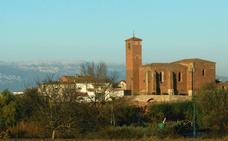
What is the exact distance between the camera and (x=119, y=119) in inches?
2132

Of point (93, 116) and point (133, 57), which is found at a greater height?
point (133, 57)

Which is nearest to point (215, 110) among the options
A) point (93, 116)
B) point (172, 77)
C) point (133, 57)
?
point (93, 116)

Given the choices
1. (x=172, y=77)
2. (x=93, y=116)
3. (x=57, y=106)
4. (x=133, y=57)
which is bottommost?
(x=93, y=116)

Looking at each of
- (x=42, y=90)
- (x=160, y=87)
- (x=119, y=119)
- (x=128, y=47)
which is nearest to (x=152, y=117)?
(x=119, y=119)

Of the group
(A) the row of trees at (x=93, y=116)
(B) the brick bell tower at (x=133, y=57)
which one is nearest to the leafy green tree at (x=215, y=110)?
(A) the row of trees at (x=93, y=116)

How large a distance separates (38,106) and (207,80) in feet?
179

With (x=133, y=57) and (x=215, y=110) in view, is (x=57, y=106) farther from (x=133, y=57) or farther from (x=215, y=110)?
(x=133, y=57)

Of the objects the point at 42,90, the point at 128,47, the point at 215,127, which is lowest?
the point at 215,127

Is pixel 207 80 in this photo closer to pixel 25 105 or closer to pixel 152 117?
pixel 152 117

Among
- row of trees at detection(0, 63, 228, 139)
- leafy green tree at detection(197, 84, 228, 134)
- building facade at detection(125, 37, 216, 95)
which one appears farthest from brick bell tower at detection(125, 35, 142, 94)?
leafy green tree at detection(197, 84, 228, 134)

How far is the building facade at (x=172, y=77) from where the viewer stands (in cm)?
8788

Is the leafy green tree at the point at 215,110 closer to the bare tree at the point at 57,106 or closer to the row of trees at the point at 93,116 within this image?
the row of trees at the point at 93,116

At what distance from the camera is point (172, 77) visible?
8806 centimetres

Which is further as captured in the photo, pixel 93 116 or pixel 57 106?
pixel 93 116
